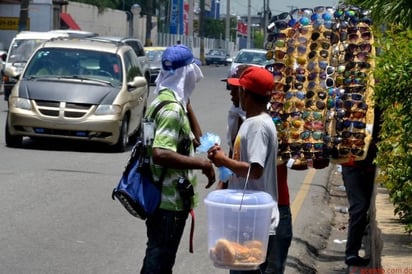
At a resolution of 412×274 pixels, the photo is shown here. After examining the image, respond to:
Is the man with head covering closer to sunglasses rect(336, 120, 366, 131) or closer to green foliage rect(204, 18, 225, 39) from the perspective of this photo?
sunglasses rect(336, 120, 366, 131)

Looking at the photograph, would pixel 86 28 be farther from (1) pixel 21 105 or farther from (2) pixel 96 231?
(2) pixel 96 231

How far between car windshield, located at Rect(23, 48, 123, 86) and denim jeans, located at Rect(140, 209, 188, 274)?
37.4ft

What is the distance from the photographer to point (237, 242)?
5473mm

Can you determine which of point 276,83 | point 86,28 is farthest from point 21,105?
point 86,28

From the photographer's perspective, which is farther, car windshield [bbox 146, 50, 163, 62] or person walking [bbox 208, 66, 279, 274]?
car windshield [bbox 146, 50, 163, 62]

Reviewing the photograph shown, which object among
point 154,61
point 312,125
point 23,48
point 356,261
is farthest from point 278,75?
point 154,61

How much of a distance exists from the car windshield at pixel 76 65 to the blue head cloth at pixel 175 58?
11.0 metres

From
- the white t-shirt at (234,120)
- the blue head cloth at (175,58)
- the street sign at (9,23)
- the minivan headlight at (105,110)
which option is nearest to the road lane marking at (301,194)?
the minivan headlight at (105,110)

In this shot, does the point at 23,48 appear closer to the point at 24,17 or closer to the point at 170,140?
the point at 24,17

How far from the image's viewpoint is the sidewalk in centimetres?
690

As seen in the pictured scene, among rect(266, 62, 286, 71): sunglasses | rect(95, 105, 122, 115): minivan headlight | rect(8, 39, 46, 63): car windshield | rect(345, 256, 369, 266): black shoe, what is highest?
rect(266, 62, 286, 71): sunglasses

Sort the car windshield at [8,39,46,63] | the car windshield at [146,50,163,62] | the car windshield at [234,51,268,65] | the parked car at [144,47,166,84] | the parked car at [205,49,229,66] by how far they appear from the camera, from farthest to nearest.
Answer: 1. the parked car at [205,49,229,66]
2. the car windshield at [146,50,163,62]
3. the parked car at [144,47,166,84]
4. the car windshield at [234,51,268,65]
5. the car windshield at [8,39,46,63]

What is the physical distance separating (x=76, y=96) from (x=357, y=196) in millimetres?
8464

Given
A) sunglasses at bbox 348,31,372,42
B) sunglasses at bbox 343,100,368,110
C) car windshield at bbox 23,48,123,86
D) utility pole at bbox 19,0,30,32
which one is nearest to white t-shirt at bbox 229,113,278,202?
sunglasses at bbox 343,100,368,110
